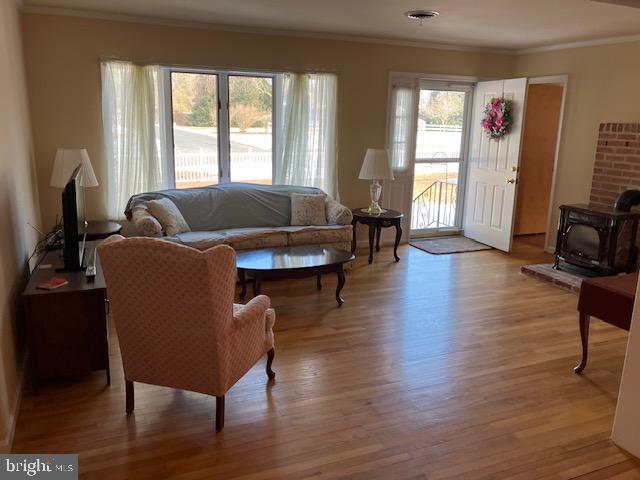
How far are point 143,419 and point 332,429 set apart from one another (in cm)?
102

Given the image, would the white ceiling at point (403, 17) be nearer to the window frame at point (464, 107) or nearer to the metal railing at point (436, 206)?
the window frame at point (464, 107)

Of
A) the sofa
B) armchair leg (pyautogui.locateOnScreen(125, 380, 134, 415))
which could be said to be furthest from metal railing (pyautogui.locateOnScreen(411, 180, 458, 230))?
armchair leg (pyautogui.locateOnScreen(125, 380, 134, 415))

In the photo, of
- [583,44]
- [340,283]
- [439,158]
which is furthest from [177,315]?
[583,44]

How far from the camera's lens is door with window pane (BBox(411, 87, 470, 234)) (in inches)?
261

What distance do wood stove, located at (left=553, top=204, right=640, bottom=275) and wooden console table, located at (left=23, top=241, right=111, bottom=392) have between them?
451cm

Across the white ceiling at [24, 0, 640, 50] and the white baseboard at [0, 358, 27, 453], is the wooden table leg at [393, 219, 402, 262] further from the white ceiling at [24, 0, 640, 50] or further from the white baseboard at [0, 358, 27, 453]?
the white baseboard at [0, 358, 27, 453]

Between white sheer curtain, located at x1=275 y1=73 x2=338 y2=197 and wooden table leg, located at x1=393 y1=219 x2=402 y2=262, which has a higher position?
white sheer curtain, located at x1=275 y1=73 x2=338 y2=197

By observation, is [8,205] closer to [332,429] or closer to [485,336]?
[332,429]

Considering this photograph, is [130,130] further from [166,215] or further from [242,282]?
[242,282]

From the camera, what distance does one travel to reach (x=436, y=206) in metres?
7.14

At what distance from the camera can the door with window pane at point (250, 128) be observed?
18.1 feet

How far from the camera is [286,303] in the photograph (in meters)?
4.45

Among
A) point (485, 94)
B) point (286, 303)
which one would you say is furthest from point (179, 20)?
point (485, 94)

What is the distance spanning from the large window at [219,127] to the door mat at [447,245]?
2.25 m
